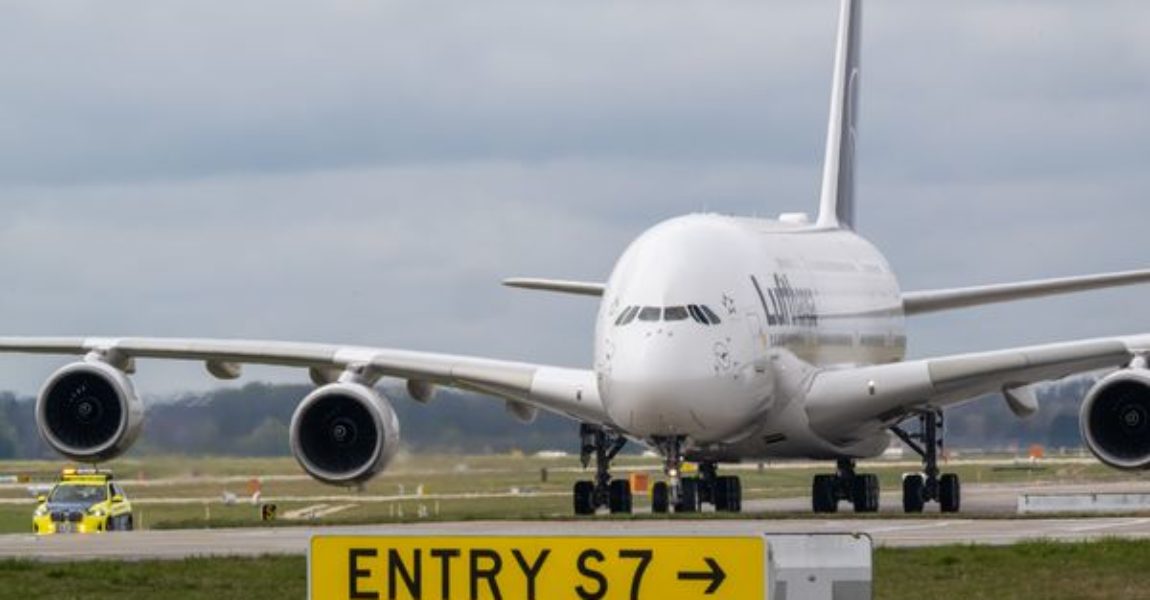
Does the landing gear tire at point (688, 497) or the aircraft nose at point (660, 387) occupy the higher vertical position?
the aircraft nose at point (660, 387)

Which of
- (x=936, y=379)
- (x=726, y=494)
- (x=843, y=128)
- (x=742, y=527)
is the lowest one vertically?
(x=742, y=527)

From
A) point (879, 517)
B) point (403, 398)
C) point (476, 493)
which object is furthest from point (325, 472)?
point (476, 493)

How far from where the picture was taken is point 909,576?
22906mm

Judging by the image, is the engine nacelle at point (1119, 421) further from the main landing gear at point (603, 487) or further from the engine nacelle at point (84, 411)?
the engine nacelle at point (84, 411)

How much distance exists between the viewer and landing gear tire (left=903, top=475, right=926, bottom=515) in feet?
132

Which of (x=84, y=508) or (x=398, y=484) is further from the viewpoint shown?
(x=398, y=484)

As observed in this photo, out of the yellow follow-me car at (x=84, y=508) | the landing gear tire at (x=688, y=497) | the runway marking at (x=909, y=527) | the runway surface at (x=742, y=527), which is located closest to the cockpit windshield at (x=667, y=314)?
the landing gear tire at (x=688, y=497)

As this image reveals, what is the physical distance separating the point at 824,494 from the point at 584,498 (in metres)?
4.23

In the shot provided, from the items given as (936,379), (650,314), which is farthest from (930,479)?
(650,314)

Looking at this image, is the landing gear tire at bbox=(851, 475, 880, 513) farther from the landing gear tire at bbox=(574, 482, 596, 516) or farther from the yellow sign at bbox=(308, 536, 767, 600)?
the yellow sign at bbox=(308, 536, 767, 600)

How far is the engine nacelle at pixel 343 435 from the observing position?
3838cm

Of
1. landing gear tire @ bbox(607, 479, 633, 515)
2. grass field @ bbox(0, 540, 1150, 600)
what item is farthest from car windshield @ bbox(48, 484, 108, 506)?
grass field @ bbox(0, 540, 1150, 600)

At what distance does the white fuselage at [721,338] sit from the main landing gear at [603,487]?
132 centimetres

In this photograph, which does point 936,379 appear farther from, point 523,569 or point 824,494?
point 523,569
